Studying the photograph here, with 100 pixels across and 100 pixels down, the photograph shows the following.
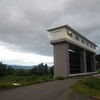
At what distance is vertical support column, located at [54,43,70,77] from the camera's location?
102 feet

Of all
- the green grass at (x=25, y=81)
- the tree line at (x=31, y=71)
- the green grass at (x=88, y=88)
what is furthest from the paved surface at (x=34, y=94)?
the tree line at (x=31, y=71)

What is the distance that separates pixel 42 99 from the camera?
955 centimetres

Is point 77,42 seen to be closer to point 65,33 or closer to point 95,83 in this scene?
point 65,33

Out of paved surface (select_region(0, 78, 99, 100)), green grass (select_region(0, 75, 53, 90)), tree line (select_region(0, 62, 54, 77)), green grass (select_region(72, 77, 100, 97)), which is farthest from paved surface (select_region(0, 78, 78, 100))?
tree line (select_region(0, 62, 54, 77))

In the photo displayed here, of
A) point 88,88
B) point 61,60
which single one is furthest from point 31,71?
point 88,88

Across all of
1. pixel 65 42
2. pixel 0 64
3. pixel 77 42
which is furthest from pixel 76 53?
pixel 0 64

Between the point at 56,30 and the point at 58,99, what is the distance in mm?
24297

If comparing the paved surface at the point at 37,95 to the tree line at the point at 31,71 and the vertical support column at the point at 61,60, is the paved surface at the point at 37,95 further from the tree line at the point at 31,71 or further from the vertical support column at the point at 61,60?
the tree line at the point at 31,71

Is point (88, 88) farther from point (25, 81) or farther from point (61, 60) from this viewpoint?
point (25, 81)

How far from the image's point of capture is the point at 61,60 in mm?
31734

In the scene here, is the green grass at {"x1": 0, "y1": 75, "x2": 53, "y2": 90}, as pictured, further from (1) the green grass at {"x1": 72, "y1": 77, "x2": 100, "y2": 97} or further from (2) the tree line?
(2) the tree line

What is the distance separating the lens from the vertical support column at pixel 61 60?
3117cm

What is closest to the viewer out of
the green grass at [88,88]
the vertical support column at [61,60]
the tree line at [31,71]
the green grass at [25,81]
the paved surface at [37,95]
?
the paved surface at [37,95]

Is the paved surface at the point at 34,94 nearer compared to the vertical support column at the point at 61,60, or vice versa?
the paved surface at the point at 34,94
